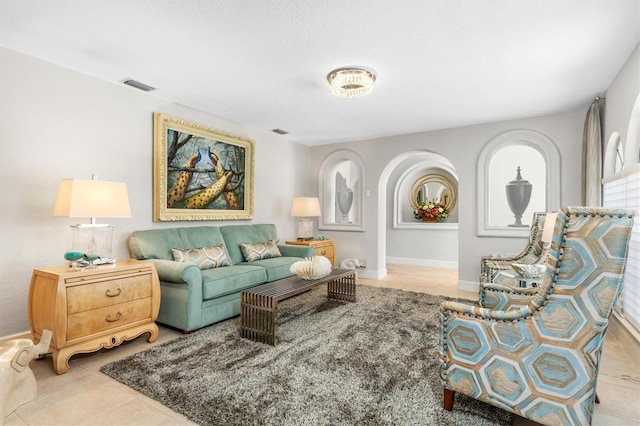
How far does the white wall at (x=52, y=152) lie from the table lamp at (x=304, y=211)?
2.13 meters

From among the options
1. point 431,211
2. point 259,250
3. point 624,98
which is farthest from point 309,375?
point 431,211

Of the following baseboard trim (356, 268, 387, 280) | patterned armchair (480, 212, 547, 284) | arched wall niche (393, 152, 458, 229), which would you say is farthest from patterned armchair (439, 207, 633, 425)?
arched wall niche (393, 152, 458, 229)

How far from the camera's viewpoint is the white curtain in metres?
3.57

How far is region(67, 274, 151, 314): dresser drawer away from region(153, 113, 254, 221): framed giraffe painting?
1208mm

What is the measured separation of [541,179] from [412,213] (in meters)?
2.65

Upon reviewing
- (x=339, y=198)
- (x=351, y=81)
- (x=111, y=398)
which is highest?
(x=351, y=81)

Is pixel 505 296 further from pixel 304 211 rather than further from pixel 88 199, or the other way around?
pixel 304 211

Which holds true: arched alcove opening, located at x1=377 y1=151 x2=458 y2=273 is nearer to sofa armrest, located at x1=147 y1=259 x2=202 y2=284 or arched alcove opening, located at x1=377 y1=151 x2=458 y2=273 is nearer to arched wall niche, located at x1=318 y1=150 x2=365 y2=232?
arched wall niche, located at x1=318 y1=150 x2=365 y2=232

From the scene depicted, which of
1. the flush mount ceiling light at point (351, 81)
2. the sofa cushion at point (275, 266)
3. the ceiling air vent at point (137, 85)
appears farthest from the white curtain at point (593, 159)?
the ceiling air vent at point (137, 85)

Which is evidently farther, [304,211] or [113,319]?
[304,211]

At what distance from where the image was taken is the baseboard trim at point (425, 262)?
6.98m

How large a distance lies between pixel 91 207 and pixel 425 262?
634cm

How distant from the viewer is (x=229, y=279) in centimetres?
329

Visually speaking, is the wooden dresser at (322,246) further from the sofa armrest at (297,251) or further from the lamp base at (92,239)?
the lamp base at (92,239)
